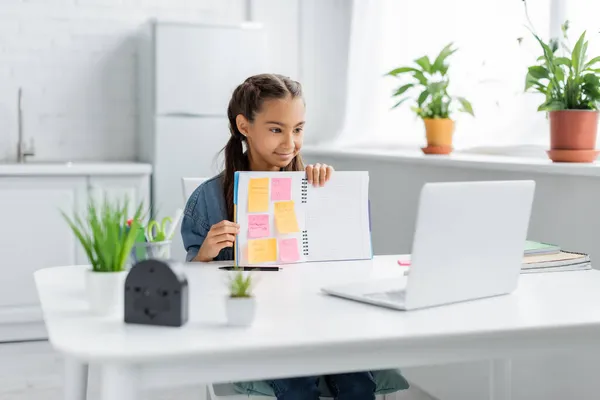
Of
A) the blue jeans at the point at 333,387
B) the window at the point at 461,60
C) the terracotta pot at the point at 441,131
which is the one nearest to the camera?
the blue jeans at the point at 333,387

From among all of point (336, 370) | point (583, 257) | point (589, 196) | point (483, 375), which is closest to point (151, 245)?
point (336, 370)

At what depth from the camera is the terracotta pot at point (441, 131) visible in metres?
3.39

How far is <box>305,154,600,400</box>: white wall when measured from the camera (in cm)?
244

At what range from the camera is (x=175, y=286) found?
136 cm

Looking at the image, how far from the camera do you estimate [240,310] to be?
4.48 feet

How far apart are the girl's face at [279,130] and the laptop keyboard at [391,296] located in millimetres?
721

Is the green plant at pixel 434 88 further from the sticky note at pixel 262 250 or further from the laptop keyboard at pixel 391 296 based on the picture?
the laptop keyboard at pixel 391 296

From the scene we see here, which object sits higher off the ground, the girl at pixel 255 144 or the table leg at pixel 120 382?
the girl at pixel 255 144

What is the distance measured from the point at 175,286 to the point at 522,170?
1595mm

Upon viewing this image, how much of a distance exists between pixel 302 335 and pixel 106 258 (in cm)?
37

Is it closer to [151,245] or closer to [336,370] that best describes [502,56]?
[151,245]

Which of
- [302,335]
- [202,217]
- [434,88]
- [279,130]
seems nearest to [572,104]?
[434,88]

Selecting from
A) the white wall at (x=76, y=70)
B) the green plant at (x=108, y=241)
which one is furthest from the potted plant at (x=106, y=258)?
the white wall at (x=76, y=70)

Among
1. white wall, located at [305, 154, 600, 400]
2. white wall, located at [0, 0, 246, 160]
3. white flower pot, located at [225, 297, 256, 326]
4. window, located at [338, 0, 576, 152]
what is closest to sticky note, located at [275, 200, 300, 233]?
white flower pot, located at [225, 297, 256, 326]
